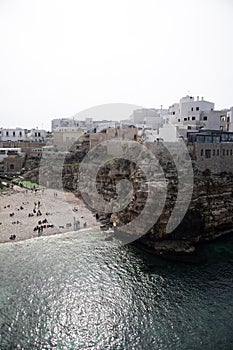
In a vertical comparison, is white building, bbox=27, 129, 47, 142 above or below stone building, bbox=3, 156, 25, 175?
above

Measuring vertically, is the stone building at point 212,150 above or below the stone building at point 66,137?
below

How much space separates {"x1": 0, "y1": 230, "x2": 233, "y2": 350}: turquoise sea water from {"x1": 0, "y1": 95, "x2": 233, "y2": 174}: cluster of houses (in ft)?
37.3

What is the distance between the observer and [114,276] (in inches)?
875

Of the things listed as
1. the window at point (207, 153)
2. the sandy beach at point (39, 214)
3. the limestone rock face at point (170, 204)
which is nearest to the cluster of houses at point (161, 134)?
the window at point (207, 153)

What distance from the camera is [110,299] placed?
1948 cm

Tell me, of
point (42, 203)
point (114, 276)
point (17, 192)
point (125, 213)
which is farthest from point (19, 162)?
point (114, 276)

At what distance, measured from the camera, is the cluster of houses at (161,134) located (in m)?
33.7

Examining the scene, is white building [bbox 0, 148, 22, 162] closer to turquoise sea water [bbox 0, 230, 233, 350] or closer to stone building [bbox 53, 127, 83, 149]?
stone building [bbox 53, 127, 83, 149]

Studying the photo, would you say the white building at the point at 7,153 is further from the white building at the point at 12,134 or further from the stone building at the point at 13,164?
the white building at the point at 12,134

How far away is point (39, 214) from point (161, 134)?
1668 cm

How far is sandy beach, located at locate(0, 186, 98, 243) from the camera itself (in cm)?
3077

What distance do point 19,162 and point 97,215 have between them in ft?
80.7

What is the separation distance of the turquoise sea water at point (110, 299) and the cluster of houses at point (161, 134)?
1137 centimetres

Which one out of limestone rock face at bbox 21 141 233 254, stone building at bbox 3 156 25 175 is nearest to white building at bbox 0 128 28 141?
stone building at bbox 3 156 25 175
